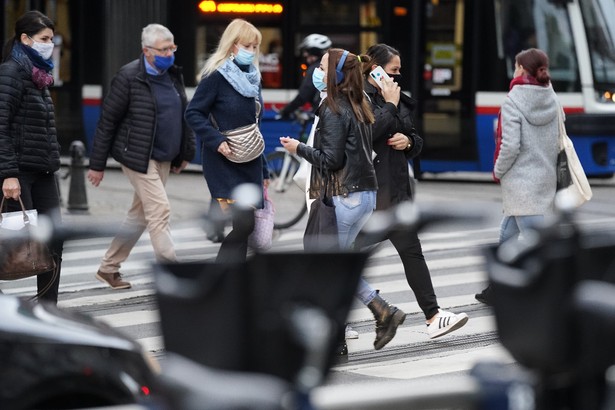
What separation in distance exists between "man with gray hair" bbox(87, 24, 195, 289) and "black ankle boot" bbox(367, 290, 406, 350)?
213 cm

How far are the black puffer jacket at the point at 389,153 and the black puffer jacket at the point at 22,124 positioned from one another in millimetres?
1889

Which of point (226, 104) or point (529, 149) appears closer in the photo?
point (226, 104)

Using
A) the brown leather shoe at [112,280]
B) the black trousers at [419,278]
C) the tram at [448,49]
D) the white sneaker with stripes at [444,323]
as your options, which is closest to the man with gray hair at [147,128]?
the brown leather shoe at [112,280]

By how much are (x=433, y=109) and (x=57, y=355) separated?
14.0 meters

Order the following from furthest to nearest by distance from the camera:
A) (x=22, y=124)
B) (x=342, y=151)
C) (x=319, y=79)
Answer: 1. (x=22, y=124)
2. (x=319, y=79)
3. (x=342, y=151)

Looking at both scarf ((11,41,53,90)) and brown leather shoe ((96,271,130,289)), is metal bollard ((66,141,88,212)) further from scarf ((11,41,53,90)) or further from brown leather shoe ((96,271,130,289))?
scarf ((11,41,53,90))

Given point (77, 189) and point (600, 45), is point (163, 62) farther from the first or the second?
point (600, 45)

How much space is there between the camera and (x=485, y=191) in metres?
16.9

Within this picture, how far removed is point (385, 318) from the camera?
7.35 meters

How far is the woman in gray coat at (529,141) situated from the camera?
8.63 metres

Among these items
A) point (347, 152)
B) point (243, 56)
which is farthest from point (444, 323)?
point (243, 56)

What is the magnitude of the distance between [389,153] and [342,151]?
61 centimetres

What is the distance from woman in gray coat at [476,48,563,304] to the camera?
863 cm

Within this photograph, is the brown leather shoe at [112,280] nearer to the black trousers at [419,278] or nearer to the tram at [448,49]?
the black trousers at [419,278]
